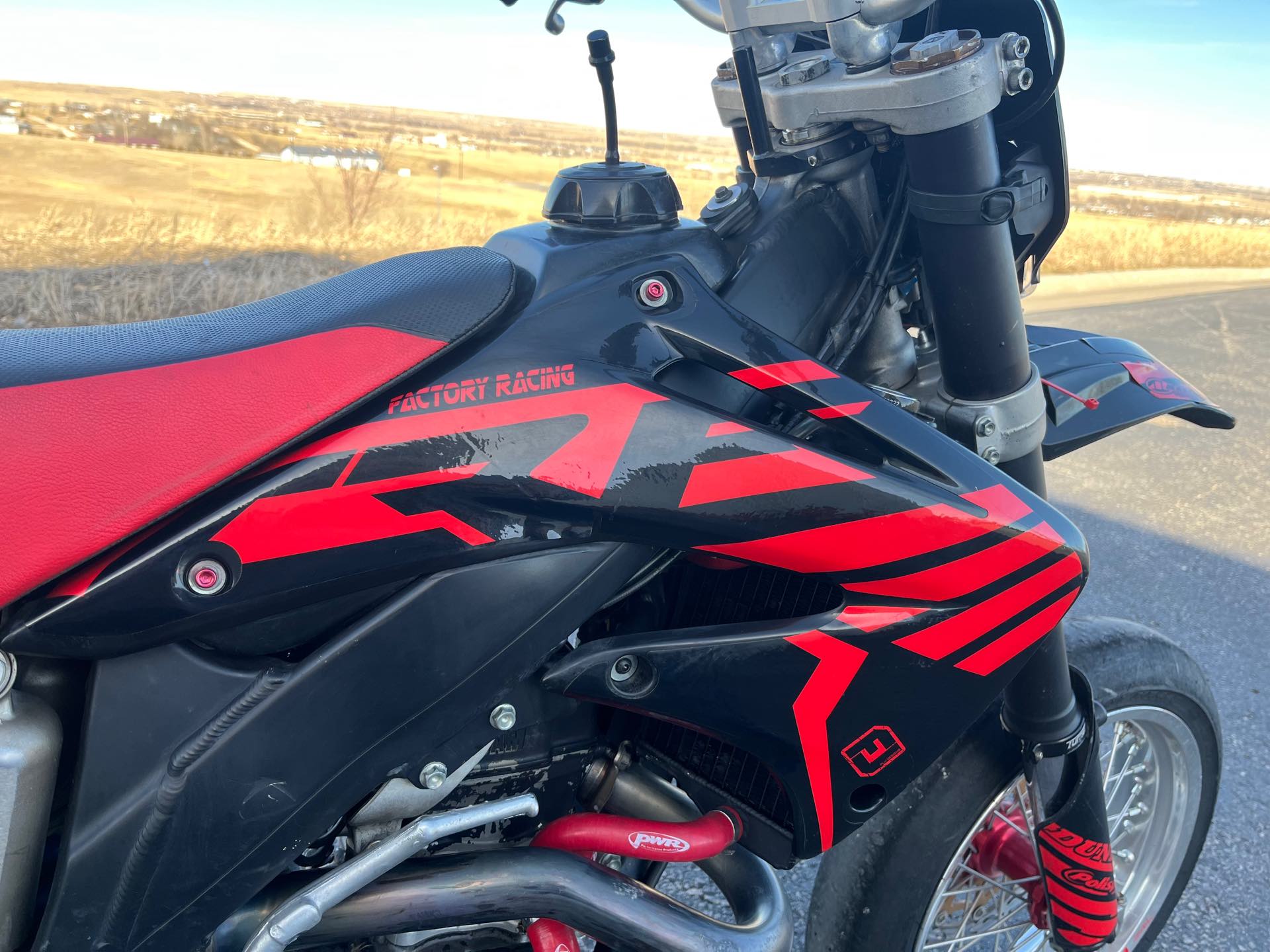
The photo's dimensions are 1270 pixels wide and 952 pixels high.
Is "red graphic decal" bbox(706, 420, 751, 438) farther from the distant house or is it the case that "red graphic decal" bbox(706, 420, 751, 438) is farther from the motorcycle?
the distant house

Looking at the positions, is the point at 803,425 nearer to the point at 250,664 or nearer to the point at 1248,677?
the point at 250,664

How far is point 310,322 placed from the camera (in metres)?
1.23

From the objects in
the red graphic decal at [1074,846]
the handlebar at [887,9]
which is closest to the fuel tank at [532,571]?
the handlebar at [887,9]

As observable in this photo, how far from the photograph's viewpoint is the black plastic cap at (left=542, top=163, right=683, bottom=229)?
1346 mm

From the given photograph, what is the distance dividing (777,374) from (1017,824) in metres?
1.18

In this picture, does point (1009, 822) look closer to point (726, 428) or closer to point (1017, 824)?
point (1017, 824)

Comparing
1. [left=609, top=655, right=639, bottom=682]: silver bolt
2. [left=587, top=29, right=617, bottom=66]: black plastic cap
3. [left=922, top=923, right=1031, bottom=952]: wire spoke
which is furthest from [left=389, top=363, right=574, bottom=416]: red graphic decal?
[left=922, top=923, right=1031, bottom=952]: wire spoke

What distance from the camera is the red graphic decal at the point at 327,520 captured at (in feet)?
3.70

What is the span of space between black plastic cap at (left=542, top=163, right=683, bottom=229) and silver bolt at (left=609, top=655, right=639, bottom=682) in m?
0.55

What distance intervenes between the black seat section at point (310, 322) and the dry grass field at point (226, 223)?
775mm

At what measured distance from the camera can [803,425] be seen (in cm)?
139

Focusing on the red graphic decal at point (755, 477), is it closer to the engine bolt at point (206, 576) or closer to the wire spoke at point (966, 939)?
the engine bolt at point (206, 576)

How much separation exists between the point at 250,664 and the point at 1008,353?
1019mm

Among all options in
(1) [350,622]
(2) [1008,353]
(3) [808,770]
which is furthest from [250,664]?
(2) [1008,353]
